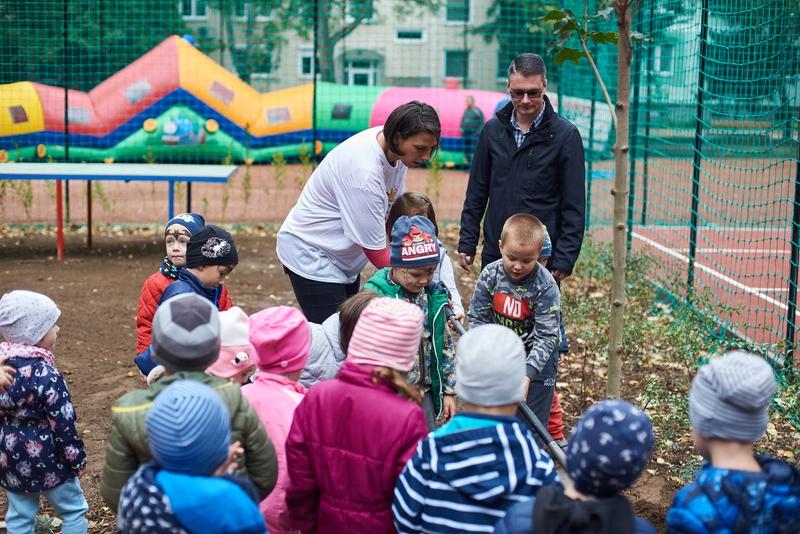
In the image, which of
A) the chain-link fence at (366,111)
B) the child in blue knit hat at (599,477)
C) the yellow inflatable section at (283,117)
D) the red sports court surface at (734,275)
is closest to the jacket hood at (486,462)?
the child in blue knit hat at (599,477)

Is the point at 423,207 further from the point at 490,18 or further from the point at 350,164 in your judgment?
the point at 490,18

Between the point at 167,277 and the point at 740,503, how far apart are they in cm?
274

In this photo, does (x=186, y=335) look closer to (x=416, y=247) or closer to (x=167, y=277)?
(x=416, y=247)

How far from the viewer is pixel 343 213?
4.21 metres

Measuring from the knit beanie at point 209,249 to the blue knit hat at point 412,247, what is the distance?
0.79m

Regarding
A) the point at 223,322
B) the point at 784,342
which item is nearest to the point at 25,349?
the point at 223,322

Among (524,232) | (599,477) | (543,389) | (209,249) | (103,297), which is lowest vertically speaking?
(103,297)

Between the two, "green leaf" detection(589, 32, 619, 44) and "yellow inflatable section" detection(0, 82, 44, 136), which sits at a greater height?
"green leaf" detection(589, 32, 619, 44)

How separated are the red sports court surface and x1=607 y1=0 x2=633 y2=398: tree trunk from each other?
229cm

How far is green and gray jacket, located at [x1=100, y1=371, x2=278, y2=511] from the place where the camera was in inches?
104

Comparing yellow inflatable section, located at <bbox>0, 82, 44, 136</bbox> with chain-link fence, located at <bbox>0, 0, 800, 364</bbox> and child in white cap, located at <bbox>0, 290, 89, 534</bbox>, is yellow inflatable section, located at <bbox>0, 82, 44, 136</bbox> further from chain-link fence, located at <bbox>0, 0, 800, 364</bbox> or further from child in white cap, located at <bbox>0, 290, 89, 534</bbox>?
child in white cap, located at <bbox>0, 290, 89, 534</bbox>

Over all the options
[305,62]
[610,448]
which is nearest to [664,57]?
[610,448]

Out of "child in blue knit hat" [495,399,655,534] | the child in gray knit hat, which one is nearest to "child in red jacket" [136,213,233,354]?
"child in blue knit hat" [495,399,655,534]

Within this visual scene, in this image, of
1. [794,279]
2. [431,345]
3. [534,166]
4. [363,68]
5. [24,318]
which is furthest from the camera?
[363,68]
